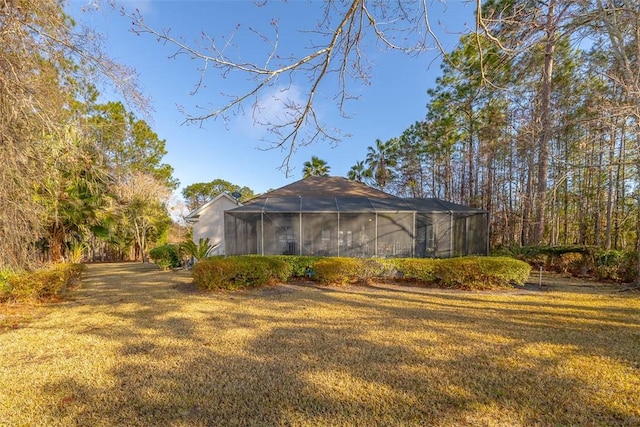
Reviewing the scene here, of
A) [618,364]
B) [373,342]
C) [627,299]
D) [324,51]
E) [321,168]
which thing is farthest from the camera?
[321,168]

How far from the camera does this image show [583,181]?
14.1 metres

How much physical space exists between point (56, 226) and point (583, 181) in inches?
924

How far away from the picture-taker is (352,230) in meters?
11.0

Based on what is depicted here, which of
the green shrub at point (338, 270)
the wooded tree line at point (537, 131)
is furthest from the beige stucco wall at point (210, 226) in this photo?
the wooded tree line at point (537, 131)

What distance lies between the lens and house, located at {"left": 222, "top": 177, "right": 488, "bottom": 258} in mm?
10766

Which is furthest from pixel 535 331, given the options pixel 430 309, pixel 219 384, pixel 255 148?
pixel 255 148

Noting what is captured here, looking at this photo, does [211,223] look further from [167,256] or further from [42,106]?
[42,106]

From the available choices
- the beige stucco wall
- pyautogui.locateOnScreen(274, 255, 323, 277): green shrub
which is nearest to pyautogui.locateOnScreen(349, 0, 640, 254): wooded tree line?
pyautogui.locateOnScreen(274, 255, 323, 277): green shrub

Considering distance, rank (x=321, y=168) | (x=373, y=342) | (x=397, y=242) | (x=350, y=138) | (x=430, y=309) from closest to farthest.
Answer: (x=350, y=138) < (x=373, y=342) < (x=430, y=309) < (x=397, y=242) < (x=321, y=168)

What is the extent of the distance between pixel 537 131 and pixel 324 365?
829cm

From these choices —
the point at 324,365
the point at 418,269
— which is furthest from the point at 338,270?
the point at 324,365

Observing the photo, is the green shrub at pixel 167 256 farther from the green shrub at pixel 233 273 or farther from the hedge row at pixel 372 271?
the green shrub at pixel 233 273

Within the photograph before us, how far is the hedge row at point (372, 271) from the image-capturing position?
23.1 ft

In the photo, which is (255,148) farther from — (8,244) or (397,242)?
(397,242)
